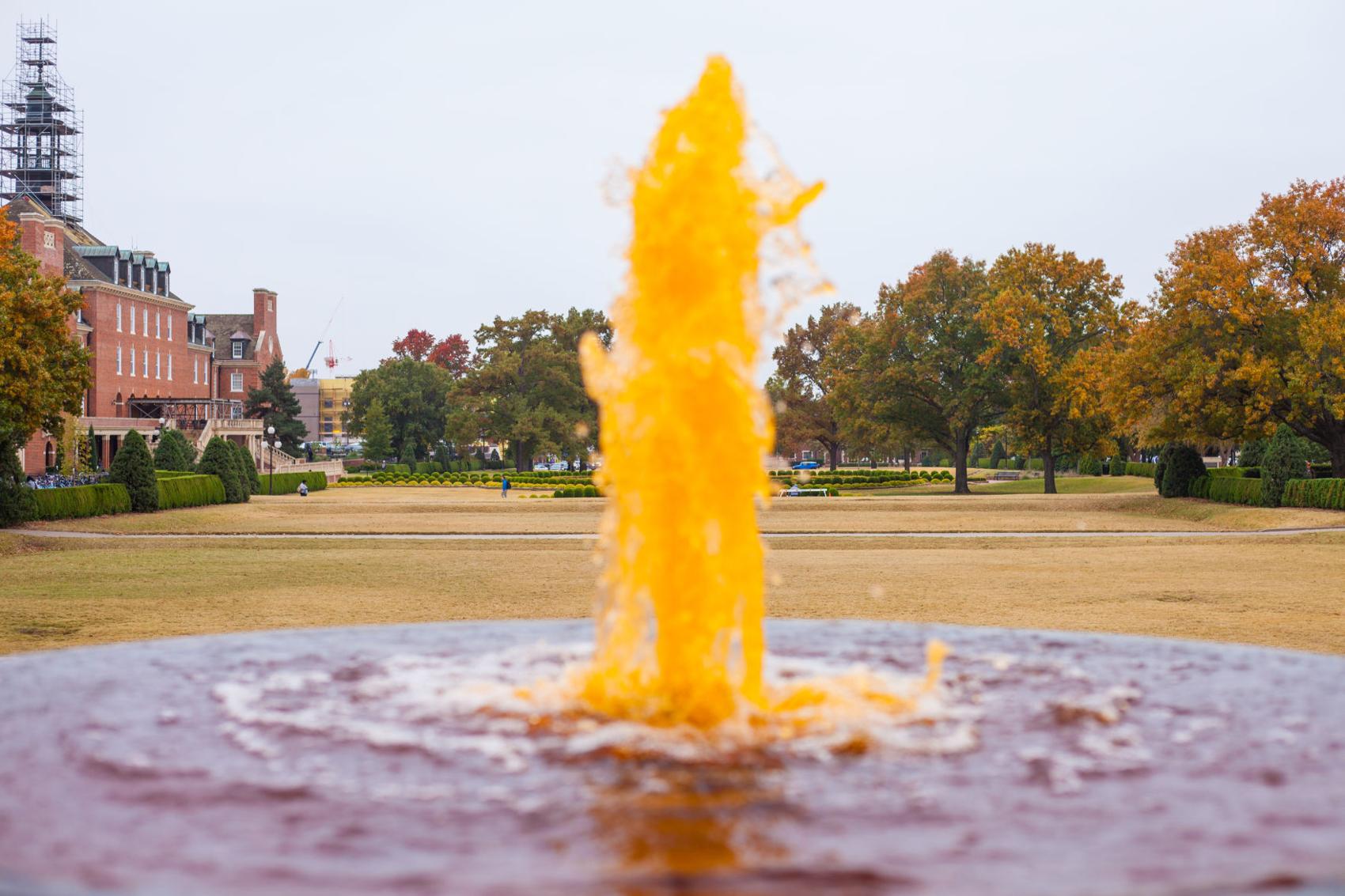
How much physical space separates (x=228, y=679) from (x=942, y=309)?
62.0 meters

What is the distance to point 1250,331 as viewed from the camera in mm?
47406

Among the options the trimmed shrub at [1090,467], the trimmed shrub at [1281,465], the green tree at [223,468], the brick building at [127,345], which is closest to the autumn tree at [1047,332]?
the trimmed shrub at [1281,465]

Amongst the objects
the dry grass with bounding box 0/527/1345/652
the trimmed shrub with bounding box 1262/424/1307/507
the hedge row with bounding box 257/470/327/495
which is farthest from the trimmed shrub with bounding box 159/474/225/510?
the trimmed shrub with bounding box 1262/424/1307/507

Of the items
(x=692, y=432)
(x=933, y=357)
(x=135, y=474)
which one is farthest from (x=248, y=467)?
A: (x=692, y=432)

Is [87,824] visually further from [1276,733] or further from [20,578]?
[20,578]

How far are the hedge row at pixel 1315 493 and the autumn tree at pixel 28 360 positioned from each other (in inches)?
1565

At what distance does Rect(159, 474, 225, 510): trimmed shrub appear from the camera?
159 feet

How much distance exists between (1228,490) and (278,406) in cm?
7856

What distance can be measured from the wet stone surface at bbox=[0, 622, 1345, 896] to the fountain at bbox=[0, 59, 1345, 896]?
2 centimetres

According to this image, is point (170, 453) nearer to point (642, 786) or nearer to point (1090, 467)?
point (642, 786)

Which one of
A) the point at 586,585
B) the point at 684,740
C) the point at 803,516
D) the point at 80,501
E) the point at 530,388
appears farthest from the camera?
the point at 530,388

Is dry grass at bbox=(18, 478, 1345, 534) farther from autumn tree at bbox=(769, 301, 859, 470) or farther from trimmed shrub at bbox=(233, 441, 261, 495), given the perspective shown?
autumn tree at bbox=(769, 301, 859, 470)

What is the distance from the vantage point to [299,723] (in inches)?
215

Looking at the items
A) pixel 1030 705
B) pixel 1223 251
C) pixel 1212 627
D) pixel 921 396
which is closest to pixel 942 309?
pixel 921 396
